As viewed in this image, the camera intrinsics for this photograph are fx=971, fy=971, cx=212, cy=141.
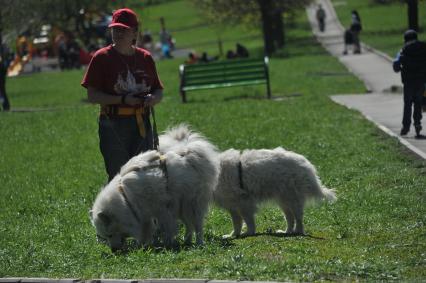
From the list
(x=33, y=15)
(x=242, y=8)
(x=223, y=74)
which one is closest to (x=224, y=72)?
(x=223, y=74)

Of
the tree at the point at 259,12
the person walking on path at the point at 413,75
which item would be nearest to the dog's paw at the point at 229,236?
the person walking on path at the point at 413,75

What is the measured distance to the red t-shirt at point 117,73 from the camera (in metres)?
10.3

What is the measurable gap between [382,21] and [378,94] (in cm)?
3984

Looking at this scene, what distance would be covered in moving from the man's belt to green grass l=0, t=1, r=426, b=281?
1367 mm

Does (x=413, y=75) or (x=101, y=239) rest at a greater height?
(x=413, y=75)

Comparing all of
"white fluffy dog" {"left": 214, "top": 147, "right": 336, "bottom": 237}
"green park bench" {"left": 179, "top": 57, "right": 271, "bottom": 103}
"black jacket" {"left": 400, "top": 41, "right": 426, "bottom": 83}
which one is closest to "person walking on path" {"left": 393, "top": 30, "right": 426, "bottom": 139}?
"black jacket" {"left": 400, "top": 41, "right": 426, "bottom": 83}

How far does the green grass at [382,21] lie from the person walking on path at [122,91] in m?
32.7

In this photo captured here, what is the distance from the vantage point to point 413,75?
18344 mm

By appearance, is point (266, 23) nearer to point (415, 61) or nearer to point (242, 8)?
point (242, 8)

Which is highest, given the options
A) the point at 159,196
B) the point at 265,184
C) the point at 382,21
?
the point at 159,196

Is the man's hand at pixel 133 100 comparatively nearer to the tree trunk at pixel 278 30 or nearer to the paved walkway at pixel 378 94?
the paved walkway at pixel 378 94

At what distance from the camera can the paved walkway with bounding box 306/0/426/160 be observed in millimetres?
19359

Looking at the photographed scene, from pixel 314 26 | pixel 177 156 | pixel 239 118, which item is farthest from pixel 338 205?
pixel 314 26

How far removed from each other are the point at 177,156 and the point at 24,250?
1966mm
